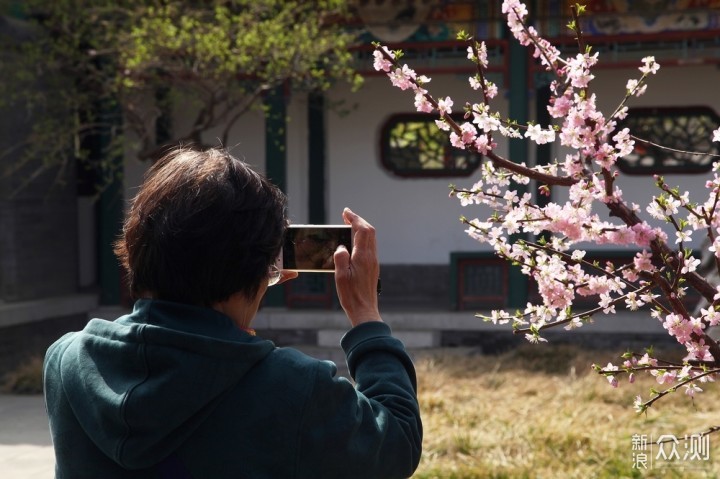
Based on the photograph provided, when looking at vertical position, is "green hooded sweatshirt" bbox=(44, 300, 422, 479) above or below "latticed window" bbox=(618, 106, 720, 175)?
below

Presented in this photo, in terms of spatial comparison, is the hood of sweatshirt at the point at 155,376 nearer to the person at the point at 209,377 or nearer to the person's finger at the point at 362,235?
the person at the point at 209,377

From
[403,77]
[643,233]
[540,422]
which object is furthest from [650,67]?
[540,422]

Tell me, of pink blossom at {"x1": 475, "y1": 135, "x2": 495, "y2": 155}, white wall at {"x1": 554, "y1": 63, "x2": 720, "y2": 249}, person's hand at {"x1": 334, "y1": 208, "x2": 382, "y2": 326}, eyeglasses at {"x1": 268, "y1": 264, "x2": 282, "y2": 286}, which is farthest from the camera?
white wall at {"x1": 554, "y1": 63, "x2": 720, "y2": 249}

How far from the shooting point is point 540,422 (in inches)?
279

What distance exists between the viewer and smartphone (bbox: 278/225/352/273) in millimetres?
1959

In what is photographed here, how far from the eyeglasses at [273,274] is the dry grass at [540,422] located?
433cm

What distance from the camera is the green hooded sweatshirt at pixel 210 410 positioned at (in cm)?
166

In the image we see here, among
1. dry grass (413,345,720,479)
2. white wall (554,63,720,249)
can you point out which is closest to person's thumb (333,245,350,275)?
dry grass (413,345,720,479)

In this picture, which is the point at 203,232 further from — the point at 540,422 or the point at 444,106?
the point at 540,422

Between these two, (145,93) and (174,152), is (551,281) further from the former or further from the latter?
(145,93)

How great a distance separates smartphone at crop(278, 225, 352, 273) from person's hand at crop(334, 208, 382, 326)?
0.11ft

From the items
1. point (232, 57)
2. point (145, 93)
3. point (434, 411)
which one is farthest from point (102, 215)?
point (434, 411)

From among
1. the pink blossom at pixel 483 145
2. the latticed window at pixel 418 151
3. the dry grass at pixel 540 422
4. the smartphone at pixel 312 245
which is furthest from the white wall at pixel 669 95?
the smartphone at pixel 312 245

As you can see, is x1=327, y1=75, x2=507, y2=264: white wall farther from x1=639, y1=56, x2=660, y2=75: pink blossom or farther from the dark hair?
the dark hair
